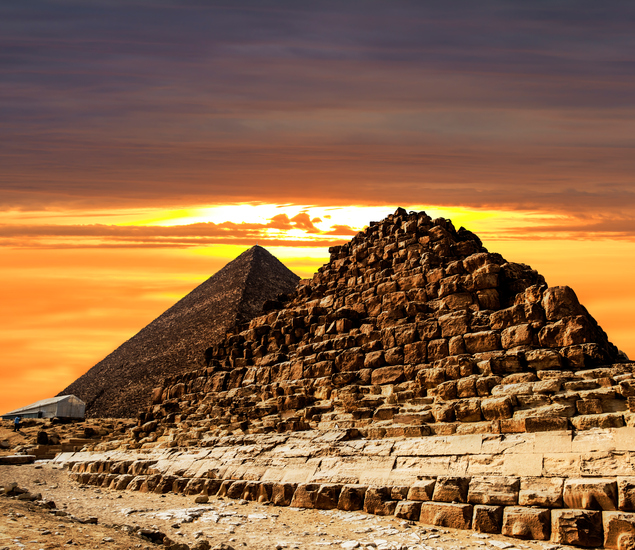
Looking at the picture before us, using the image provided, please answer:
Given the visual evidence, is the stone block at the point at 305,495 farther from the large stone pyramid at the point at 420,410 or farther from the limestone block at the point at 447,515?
the limestone block at the point at 447,515

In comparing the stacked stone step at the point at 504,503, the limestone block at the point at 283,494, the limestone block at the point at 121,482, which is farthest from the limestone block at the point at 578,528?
the limestone block at the point at 121,482

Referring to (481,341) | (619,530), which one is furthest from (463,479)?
(481,341)

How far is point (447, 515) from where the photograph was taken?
9320 millimetres

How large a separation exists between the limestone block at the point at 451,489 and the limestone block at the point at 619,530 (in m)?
2.08

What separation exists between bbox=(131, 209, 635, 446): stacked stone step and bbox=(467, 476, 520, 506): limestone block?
109 cm

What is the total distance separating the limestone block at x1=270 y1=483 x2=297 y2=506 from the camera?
1201 centimetres

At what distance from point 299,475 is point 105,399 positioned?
4370cm

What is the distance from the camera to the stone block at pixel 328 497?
36.4ft

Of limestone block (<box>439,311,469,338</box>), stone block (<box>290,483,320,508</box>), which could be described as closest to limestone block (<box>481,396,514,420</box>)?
limestone block (<box>439,311,469,338</box>)

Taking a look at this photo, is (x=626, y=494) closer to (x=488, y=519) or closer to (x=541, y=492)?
(x=541, y=492)

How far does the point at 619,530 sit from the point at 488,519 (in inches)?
67.5

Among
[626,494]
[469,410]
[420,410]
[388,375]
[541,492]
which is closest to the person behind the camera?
[626,494]

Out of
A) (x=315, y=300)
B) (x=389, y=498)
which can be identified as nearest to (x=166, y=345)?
(x=315, y=300)

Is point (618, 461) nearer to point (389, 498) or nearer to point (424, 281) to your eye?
point (389, 498)
